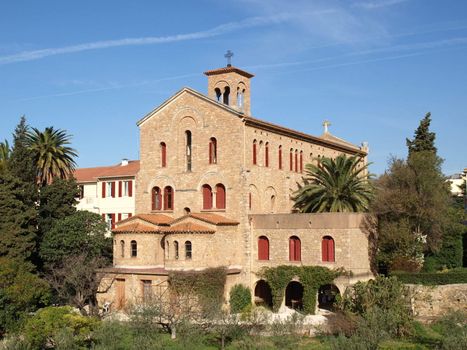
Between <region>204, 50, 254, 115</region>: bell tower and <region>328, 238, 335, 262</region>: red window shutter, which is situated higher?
<region>204, 50, 254, 115</region>: bell tower

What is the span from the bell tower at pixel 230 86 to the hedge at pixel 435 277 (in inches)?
649

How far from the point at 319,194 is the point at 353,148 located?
15.9 m

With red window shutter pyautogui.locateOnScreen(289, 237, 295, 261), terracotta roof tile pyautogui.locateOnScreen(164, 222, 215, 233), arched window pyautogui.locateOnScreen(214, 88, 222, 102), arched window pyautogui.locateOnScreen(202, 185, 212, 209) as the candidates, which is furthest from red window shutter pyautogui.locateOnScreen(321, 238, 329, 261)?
arched window pyautogui.locateOnScreen(214, 88, 222, 102)

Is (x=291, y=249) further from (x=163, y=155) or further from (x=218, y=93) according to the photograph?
(x=218, y=93)

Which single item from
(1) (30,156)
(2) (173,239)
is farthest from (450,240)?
(1) (30,156)

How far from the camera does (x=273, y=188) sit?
42312 mm

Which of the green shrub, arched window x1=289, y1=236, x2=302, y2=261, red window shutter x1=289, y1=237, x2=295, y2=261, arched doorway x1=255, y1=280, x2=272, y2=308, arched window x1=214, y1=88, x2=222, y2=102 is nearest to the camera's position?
the green shrub

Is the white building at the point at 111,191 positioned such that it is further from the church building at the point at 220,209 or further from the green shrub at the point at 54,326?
the green shrub at the point at 54,326

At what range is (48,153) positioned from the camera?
44.8m

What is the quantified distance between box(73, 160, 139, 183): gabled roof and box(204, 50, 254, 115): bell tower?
1432 centimetres

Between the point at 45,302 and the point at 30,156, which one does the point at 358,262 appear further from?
the point at 30,156

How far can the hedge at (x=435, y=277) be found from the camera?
34.2 meters

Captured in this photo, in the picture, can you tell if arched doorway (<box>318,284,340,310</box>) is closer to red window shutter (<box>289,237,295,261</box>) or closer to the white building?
red window shutter (<box>289,237,295,261</box>)

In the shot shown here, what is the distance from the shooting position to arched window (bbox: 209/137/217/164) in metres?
40.5
